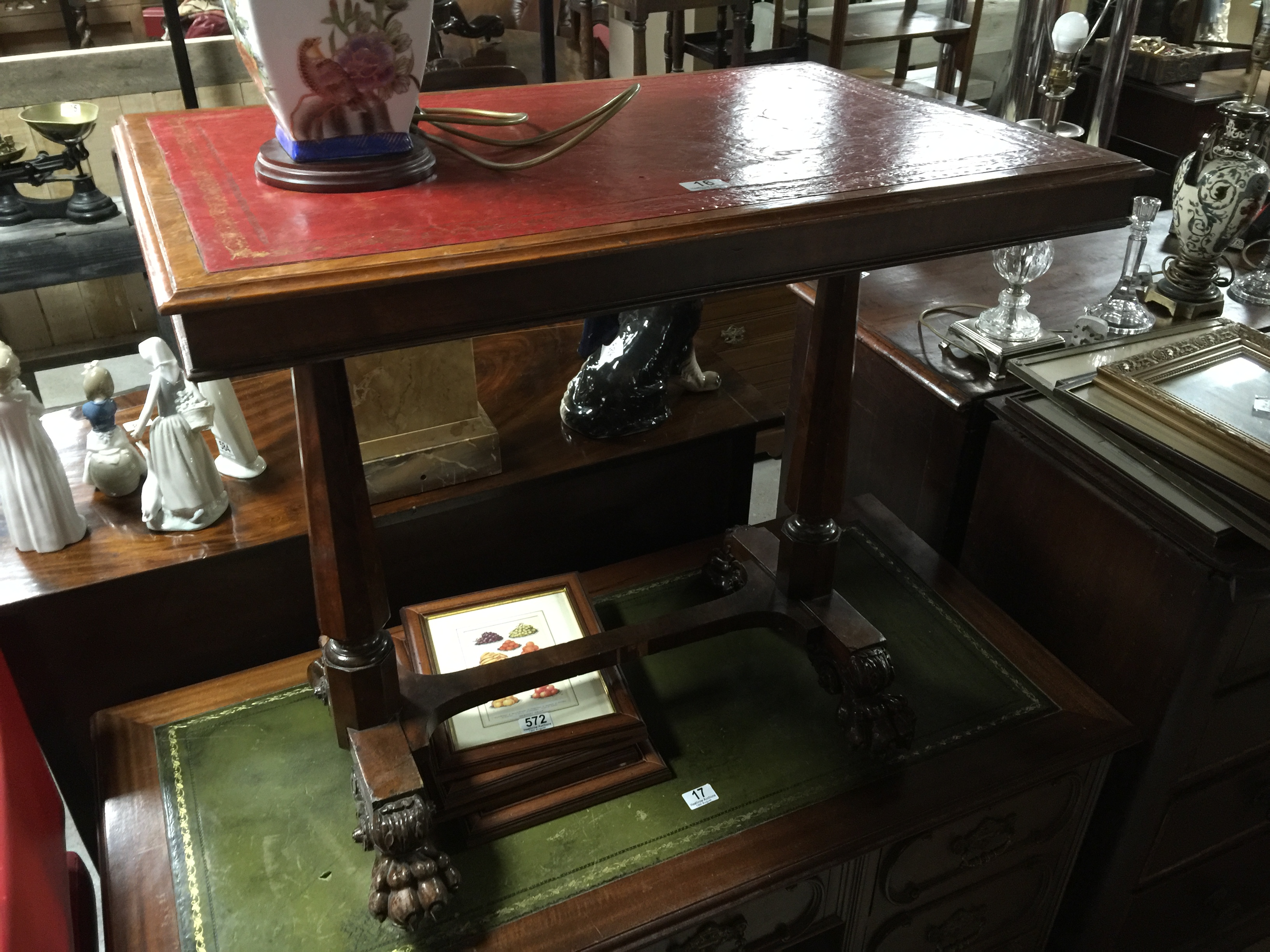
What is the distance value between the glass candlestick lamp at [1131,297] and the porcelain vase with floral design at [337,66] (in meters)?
0.97

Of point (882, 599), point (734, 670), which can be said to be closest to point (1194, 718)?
point (882, 599)

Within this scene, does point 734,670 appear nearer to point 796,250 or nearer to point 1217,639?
point 1217,639

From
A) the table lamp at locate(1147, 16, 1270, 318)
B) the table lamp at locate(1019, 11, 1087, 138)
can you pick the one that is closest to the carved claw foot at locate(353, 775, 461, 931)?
the table lamp at locate(1019, 11, 1087, 138)

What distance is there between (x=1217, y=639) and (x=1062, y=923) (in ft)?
1.76

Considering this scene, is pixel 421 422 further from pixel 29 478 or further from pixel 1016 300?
pixel 1016 300

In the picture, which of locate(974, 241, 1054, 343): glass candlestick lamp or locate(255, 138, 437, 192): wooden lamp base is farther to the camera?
locate(974, 241, 1054, 343): glass candlestick lamp

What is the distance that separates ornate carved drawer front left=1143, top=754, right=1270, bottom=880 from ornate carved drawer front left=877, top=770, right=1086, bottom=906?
136 millimetres

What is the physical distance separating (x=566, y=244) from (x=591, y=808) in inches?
24.2

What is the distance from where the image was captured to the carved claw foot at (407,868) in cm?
86

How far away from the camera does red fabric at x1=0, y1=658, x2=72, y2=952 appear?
799 mm

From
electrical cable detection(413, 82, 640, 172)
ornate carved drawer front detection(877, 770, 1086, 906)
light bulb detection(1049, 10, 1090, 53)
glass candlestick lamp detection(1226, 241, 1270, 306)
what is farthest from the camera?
glass candlestick lamp detection(1226, 241, 1270, 306)

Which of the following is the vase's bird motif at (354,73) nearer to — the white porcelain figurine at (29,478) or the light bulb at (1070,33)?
the white porcelain figurine at (29,478)

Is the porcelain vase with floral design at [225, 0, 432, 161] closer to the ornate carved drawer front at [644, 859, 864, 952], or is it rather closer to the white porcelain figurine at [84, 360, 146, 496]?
the white porcelain figurine at [84, 360, 146, 496]

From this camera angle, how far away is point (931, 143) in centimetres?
82
